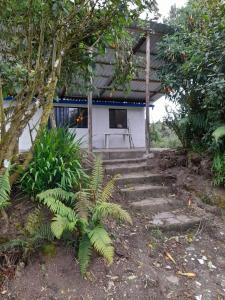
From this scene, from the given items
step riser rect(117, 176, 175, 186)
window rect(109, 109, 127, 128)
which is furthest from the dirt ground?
window rect(109, 109, 127, 128)

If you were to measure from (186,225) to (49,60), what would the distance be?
3033mm

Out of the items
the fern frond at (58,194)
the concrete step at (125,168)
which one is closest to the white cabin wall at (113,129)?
the concrete step at (125,168)

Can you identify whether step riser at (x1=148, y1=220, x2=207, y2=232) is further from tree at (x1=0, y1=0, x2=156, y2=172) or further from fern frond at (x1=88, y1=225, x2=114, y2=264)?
tree at (x1=0, y1=0, x2=156, y2=172)

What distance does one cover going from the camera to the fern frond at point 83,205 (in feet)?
9.91

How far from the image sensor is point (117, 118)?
37.4 ft

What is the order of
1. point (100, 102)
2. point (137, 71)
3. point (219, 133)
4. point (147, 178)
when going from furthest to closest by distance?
Answer: point (100, 102)
point (147, 178)
point (137, 71)
point (219, 133)

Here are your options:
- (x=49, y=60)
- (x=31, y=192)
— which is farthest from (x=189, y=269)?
(x=49, y=60)

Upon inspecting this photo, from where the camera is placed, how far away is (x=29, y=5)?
10.9 feet

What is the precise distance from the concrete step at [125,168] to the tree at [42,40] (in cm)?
200

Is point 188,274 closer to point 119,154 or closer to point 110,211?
point 110,211

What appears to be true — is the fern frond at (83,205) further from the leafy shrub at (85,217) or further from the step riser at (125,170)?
the step riser at (125,170)

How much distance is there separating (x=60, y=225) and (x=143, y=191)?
2250 mm

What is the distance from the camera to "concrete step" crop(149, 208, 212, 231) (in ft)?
12.6

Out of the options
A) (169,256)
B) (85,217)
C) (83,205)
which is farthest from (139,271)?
(83,205)
